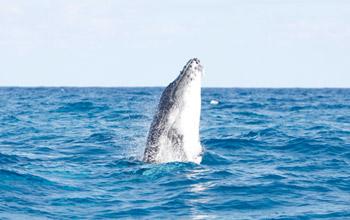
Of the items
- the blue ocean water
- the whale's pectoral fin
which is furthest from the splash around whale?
the blue ocean water

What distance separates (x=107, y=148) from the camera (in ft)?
65.7

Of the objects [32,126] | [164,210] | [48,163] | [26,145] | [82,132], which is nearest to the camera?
[164,210]

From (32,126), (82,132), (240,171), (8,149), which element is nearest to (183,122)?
(240,171)

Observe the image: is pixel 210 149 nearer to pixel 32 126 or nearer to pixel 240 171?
pixel 240 171

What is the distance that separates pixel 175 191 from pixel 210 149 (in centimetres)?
712

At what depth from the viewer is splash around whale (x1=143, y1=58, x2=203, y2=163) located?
14883mm
